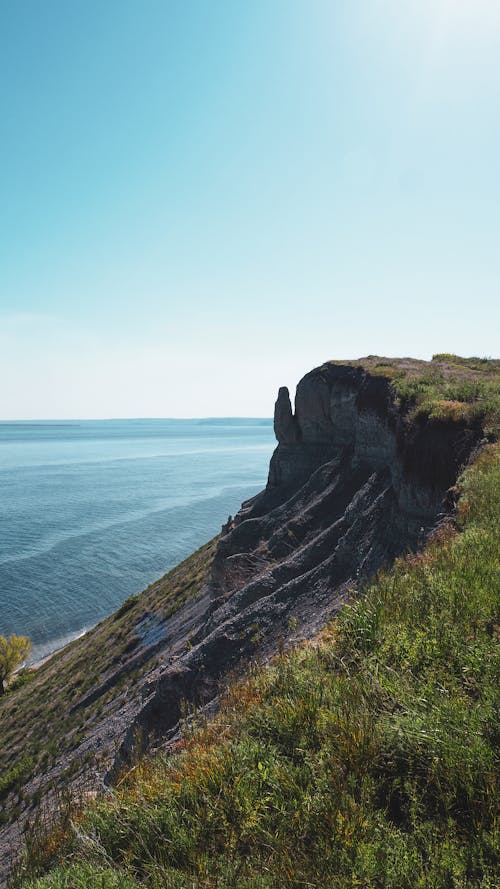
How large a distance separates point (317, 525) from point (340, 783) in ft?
88.6

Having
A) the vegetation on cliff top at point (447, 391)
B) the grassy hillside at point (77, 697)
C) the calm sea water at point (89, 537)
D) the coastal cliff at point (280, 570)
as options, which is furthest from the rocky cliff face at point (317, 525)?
the calm sea water at point (89, 537)

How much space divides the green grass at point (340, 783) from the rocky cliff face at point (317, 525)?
7786 millimetres

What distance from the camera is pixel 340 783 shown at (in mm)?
4723

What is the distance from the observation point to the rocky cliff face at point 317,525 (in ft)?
68.2

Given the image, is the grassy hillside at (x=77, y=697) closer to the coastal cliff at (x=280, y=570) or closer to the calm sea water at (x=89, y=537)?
the coastal cliff at (x=280, y=570)

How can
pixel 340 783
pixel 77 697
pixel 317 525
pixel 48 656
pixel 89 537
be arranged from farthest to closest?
pixel 89 537 < pixel 48 656 < pixel 77 697 < pixel 317 525 < pixel 340 783

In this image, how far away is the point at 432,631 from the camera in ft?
21.0

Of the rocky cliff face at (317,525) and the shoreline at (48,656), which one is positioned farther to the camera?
the shoreline at (48,656)

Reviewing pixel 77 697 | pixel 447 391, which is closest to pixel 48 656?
pixel 77 697

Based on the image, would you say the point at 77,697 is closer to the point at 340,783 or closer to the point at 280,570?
the point at 280,570

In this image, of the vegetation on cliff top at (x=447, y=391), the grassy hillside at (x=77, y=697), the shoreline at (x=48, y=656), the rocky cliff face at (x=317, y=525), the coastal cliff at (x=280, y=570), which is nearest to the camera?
the vegetation on cliff top at (x=447, y=391)

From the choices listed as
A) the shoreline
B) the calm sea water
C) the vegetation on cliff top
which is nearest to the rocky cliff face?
the vegetation on cliff top

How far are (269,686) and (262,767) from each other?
180 centimetres

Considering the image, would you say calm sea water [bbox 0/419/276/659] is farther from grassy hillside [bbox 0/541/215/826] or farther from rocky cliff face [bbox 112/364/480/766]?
→ rocky cliff face [bbox 112/364/480/766]
